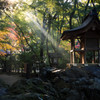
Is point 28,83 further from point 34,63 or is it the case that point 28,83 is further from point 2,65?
point 2,65

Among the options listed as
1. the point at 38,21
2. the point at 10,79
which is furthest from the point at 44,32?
the point at 10,79

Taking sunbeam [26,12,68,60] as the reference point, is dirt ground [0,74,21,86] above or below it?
below

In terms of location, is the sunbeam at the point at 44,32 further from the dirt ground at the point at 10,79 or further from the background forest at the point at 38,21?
the dirt ground at the point at 10,79

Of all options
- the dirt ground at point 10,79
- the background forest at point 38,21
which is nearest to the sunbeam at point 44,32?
the background forest at point 38,21

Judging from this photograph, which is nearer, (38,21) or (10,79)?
(10,79)

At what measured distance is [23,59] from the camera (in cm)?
1513

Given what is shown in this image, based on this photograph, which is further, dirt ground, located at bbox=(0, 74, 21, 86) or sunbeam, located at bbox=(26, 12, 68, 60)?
sunbeam, located at bbox=(26, 12, 68, 60)

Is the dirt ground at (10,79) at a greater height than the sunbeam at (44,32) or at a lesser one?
lesser

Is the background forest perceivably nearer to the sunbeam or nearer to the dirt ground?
the sunbeam

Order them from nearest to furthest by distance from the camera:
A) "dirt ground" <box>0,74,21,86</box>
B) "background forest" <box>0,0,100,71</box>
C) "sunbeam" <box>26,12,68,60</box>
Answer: "dirt ground" <box>0,74,21,86</box>, "background forest" <box>0,0,100,71</box>, "sunbeam" <box>26,12,68,60</box>

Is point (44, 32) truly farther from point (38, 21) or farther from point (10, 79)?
point (10, 79)

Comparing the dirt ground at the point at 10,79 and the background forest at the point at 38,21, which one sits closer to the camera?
the dirt ground at the point at 10,79

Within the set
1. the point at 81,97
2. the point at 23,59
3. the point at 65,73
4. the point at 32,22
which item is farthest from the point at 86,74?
the point at 32,22

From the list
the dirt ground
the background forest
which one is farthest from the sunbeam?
the dirt ground
